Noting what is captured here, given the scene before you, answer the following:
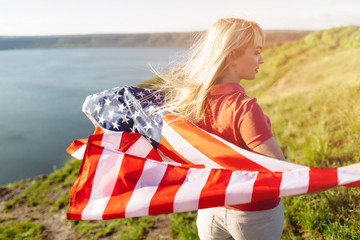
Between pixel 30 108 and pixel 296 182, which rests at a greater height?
pixel 296 182

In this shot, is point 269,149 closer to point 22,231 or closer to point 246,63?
point 246,63

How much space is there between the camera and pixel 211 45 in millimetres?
1688

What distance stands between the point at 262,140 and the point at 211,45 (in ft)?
2.03

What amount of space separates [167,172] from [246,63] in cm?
80

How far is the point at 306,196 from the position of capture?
336cm

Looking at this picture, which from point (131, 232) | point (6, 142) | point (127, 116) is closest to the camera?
point (127, 116)

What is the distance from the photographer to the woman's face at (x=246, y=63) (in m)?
1.70

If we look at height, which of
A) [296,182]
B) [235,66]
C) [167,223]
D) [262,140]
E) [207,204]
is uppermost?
[235,66]

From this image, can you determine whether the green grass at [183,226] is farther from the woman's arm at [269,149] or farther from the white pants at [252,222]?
the woman's arm at [269,149]

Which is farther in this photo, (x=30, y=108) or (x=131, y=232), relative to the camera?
(x=30, y=108)

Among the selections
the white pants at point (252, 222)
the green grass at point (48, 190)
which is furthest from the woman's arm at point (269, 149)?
the green grass at point (48, 190)

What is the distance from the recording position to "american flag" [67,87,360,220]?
4.97 ft

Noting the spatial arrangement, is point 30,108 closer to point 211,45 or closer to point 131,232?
point 131,232

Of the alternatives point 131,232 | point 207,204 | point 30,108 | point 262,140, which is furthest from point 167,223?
point 30,108
